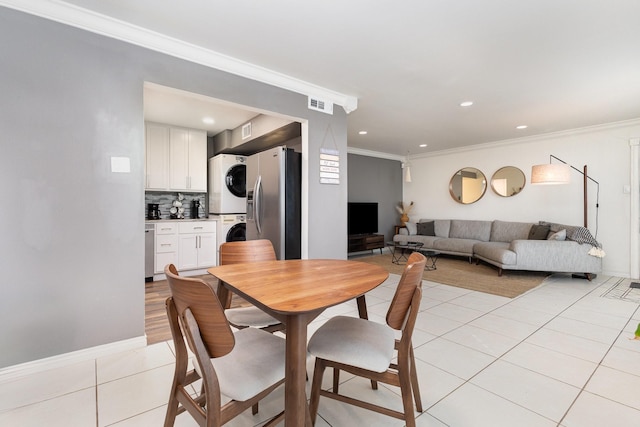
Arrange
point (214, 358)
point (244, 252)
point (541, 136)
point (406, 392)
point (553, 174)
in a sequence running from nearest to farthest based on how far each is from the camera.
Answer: point (214, 358) < point (406, 392) < point (244, 252) < point (553, 174) < point (541, 136)

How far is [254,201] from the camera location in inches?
146

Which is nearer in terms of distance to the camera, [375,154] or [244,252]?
[244,252]

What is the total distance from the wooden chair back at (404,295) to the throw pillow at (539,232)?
491cm

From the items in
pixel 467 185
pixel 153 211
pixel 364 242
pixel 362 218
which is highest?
pixel 467 185

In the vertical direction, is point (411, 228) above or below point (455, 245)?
above

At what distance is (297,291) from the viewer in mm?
1243

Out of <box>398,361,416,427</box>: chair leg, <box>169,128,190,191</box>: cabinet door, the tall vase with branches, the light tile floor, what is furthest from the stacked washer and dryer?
→ the tall vase with branches

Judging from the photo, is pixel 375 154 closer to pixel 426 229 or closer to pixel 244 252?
pixel 426 229

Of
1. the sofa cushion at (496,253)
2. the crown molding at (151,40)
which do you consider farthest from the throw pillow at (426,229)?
the crown molding at (151,40)

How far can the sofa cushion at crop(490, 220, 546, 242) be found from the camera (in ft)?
18.0

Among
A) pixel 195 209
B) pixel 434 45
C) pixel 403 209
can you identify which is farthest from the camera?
pixel 403 209

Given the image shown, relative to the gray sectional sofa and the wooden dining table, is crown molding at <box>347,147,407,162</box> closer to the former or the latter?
the gray sectional sofa

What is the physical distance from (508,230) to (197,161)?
6.07 m

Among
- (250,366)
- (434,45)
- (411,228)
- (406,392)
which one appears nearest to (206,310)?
(250,366)
